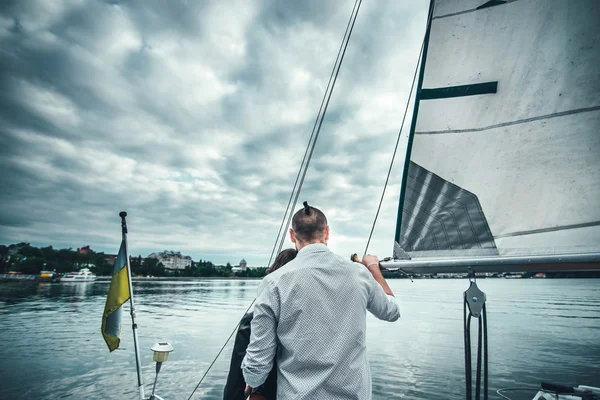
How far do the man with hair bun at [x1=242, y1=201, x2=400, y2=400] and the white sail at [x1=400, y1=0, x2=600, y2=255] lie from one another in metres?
1.70

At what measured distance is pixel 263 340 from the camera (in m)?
1.48

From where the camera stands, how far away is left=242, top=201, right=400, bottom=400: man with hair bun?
1.45 metres

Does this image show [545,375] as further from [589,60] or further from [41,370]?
[41,370]

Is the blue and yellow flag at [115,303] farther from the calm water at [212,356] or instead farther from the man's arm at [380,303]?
the calm water at [212,356]

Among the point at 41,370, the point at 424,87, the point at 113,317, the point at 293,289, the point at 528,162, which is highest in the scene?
the point at 424,87

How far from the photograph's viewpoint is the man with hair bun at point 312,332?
4.75ft

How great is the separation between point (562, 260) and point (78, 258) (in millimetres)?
142505

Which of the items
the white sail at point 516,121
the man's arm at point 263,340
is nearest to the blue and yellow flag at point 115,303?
the man's arm at point 263,340

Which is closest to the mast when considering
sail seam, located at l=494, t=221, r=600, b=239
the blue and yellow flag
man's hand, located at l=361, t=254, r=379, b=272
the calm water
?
sail seam, located at l=494, t=221, r=600, b=239

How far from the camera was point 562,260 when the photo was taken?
74.8 inches

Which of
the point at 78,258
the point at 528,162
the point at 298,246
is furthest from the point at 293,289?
the point at 78,258

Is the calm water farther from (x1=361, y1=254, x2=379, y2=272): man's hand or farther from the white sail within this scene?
(x1=361, y1=254, x2=379, y2=272): man's hand

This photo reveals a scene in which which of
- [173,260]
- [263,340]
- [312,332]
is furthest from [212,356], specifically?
[173,260]

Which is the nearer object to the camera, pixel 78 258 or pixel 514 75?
pixel 514 75
